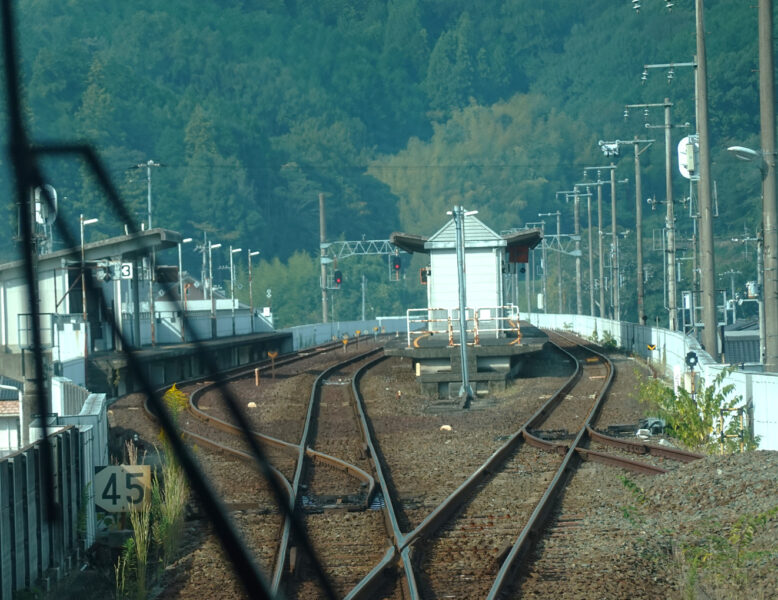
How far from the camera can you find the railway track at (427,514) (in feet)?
26.4

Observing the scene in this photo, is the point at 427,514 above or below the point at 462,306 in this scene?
below

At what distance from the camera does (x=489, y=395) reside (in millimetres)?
24688

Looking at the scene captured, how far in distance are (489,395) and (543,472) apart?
1137cm

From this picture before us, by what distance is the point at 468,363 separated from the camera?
82.8 feet

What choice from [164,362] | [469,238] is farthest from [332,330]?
[469,238]

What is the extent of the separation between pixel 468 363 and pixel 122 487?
15867 millimetres

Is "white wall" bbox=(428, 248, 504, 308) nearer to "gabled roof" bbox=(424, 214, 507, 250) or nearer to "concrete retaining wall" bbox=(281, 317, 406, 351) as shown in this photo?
"gabled roof" bbox=(424, 214, 507, 250)

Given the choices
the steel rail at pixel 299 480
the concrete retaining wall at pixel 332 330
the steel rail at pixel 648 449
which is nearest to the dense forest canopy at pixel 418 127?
the steel rail at pixel 299 480

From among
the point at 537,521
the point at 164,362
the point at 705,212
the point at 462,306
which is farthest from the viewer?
the point at 164,362

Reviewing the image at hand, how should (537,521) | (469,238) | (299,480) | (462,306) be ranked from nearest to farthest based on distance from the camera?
A: (537,521), (299,480), (462,306), (469,238)

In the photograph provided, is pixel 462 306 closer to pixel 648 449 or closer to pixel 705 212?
pixel 705 212

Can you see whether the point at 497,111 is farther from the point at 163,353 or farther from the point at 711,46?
the point at 163,353

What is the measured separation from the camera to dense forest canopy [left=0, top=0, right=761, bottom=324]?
312 feet

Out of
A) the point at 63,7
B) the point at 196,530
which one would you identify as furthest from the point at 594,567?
the point at 63,7
